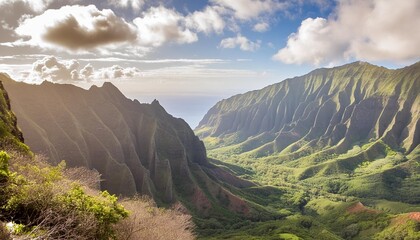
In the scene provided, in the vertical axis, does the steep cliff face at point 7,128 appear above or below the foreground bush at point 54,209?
above

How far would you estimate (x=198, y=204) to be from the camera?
585 ft

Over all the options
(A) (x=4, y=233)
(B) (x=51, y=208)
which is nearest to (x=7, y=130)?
(B) (x=51, y=208)

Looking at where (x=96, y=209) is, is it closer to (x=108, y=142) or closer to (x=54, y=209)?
(x=54, y=209)

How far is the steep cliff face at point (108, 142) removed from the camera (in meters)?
138

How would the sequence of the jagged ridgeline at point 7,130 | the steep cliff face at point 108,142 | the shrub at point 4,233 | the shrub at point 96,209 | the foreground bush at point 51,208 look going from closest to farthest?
the shrub at point 4,233
the foreground bush at point 51,208
the shrub at point 96,209
the jagged ridgeline at point 7,130
the steep cliff face at point 108,142

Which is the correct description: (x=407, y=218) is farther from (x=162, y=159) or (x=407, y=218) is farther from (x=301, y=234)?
(x=162, y=159)

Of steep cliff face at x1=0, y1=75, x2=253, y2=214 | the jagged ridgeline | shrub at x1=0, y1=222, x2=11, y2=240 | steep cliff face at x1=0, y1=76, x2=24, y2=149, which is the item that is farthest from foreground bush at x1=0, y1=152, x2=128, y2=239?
steep cliff face at x1=0, y1=75, x2=253, y2=214

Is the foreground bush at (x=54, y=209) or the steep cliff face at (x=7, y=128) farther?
the steep cliff face at (x=7, y=128)

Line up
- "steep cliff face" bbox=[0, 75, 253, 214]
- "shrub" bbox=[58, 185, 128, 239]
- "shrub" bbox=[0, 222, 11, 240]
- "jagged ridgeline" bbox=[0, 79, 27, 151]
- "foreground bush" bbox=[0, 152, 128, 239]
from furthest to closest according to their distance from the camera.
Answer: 1. "steep cliff face" bbox=[0, 75, 253, 214]
2. "jagged ridgeline" bbox=[0, 79, 27, 151]
3. "shrub" bbox=[58, 185, 128, 239]
4. "foreground bush" bbox=[0, 152, 128, 239]
5. "shrub" bbox=[0, 222, 11, 240]

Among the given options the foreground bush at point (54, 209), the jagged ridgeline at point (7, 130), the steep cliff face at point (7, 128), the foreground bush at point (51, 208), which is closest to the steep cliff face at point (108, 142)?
the steep cliff face at point (7, 128)

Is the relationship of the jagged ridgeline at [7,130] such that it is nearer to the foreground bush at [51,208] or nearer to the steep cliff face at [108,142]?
the foreground bush at [51,208]

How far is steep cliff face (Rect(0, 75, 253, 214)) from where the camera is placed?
5453 inches

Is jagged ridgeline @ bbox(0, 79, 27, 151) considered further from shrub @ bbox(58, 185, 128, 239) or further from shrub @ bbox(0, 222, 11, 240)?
shrub @ bbox(0, 222, 11, 240)

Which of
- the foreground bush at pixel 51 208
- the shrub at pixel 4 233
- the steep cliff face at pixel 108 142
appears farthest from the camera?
the steep cliff face at pixel 108 142
